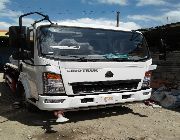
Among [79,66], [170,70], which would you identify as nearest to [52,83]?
[79,66]

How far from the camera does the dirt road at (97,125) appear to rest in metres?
6.05

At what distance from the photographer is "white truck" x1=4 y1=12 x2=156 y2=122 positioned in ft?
20.8

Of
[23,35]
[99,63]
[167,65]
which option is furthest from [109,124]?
[167,65]

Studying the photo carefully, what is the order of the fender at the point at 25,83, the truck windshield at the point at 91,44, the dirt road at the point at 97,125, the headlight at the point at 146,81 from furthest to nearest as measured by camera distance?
the headlight at the point at 146,81
the fender at the point at 25,83
the truck windshield at the point at 91,44
the dirt road at the point at 97,125

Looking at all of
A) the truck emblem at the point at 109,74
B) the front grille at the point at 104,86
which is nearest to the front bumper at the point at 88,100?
the front grille at the point at 104,86

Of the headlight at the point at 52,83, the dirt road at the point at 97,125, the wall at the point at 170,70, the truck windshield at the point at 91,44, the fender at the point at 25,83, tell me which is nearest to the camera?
the dirt road at the point at 97,125

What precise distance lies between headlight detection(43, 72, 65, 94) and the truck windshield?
0.41 metres

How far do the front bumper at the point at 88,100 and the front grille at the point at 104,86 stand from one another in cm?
12

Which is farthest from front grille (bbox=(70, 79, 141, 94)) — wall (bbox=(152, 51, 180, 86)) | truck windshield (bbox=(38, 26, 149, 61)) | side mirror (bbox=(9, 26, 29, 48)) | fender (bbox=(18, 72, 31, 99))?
wall (bbox=(152, 51, 180, 86))

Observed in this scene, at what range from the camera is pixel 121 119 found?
7.34 meters

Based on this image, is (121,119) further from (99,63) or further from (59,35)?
(59,35)

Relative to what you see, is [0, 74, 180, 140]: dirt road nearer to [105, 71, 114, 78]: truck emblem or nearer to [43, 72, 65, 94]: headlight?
[43, 72, 65, 94]: headlight

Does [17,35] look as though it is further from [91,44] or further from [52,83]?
[91,44]

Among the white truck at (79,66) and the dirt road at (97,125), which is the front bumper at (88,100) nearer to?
the white truck at (79,66)
